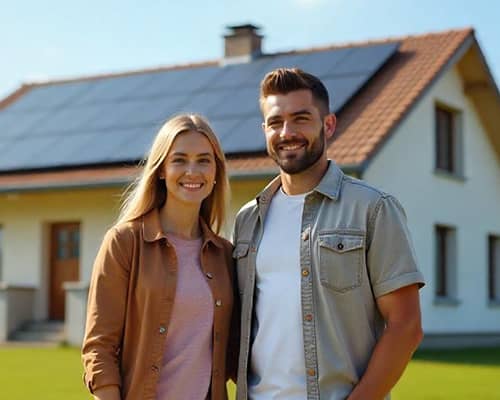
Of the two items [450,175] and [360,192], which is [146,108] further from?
[360,192]

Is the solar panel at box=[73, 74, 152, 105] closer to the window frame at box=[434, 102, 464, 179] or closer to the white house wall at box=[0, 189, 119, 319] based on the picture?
the white house wall at box=[0, 189, 119, 319]

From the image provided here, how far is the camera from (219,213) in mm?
4547

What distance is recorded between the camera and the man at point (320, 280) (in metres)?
3.72

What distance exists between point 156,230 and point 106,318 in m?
0.42

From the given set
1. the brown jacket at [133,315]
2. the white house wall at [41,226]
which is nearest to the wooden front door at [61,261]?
the white house wall at [41,226]

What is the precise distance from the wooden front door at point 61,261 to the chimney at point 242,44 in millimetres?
5134

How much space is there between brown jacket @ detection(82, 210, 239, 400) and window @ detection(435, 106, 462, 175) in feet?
55.9

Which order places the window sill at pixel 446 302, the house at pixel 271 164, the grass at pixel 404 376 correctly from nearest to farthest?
the grass at pixel 404 376 < the house at pixel 271 164 < the window sill at pixel 446 302

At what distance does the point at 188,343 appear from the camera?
4082mm

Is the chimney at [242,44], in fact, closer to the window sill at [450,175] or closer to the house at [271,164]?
the house at [271,164]

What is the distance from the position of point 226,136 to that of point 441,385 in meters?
7.31

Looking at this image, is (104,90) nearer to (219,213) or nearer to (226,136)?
(226,136)

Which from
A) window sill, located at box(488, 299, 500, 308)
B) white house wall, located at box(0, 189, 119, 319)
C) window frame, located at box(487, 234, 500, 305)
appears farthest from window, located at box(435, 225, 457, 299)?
white house wall, located at box(0, 189, 119, 319)

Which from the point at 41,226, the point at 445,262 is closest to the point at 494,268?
the point at 445,262
